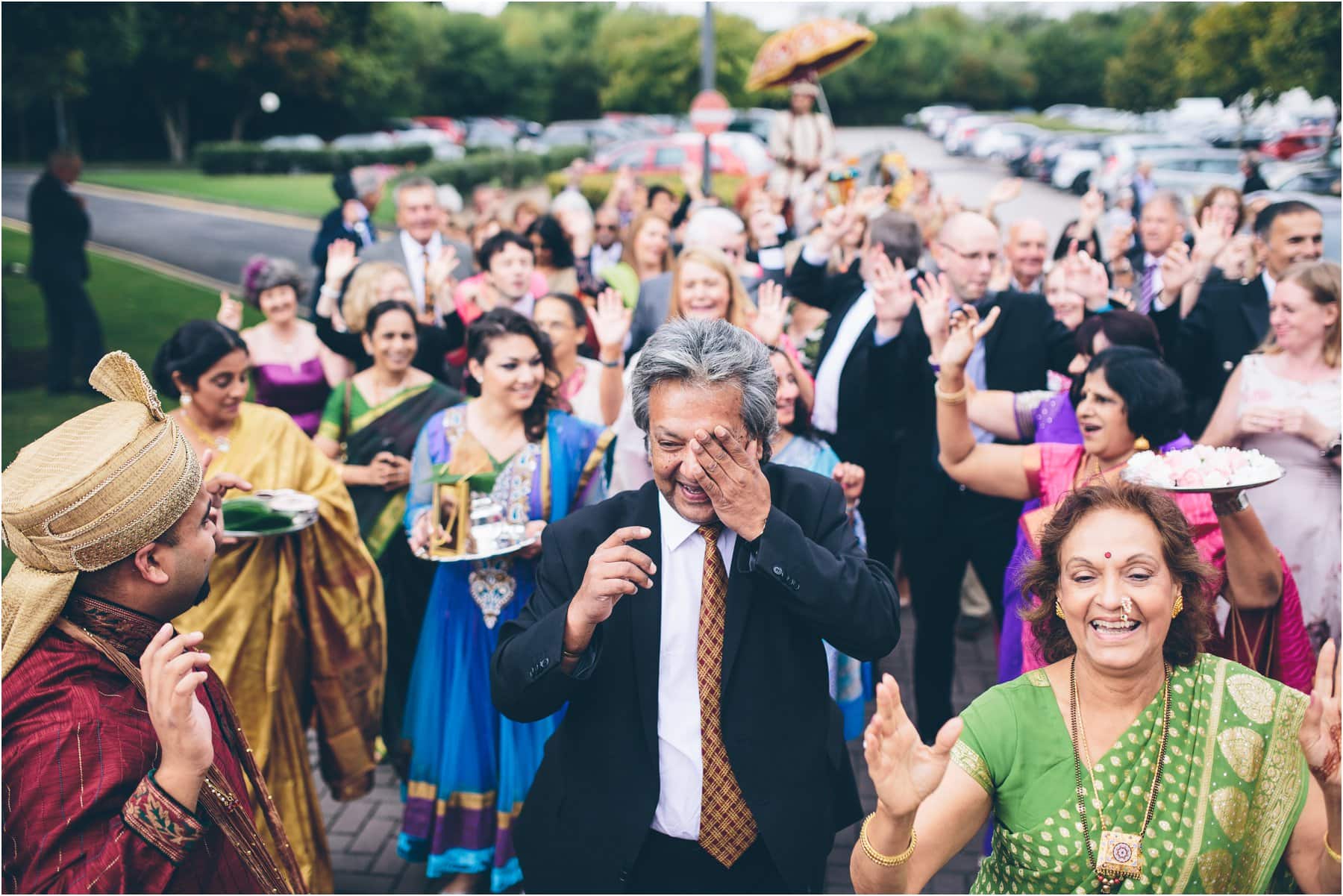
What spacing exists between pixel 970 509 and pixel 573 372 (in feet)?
6.39

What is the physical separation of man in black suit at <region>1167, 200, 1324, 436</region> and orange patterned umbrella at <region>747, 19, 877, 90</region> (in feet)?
24.3

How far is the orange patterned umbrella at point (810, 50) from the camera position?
12.4 m

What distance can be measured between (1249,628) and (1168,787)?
132 cm

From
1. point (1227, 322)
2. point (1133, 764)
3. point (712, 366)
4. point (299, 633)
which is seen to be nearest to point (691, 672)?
point (712, 366)

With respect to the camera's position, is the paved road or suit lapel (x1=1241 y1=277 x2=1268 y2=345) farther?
the paved road

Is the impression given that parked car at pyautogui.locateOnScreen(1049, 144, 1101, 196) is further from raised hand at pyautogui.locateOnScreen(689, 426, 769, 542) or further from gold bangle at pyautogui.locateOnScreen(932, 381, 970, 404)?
raised hand at pyautogui.locateOnScreen(689, 426, 769, 542)

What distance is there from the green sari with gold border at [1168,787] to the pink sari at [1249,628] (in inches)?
33.3

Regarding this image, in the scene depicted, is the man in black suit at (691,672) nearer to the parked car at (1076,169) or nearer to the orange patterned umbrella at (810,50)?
the orange patterned umbrella at (810,50)

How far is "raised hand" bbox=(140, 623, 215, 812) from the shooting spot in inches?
81.5

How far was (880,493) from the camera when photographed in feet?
16.8

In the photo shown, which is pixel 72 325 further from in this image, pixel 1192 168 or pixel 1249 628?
pixel 1192 168

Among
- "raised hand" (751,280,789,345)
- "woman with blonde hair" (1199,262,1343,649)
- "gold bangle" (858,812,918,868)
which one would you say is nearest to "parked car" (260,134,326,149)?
"raised hand" (751,280,789,345)

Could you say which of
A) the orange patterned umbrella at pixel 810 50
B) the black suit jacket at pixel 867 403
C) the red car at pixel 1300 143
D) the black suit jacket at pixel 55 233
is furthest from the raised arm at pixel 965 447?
the red car at pixel 1300 143

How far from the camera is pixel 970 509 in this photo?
4.75m
